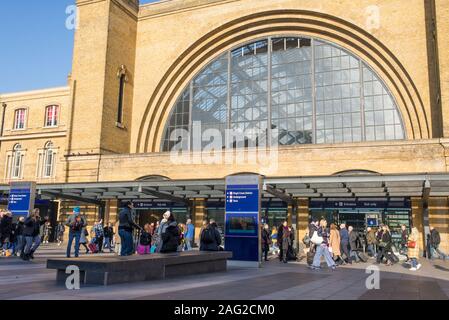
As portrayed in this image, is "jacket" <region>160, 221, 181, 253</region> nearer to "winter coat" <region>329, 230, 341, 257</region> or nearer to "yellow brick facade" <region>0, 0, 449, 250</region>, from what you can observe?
"winter coat" <region>329, 230, 341, 257</region>

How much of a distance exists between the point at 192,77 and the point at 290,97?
7697 millimetres

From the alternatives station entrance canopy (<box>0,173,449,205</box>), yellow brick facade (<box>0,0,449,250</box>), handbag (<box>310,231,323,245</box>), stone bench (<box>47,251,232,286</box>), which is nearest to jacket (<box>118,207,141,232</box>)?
stone bench (<box>47,251,232,286</box>)

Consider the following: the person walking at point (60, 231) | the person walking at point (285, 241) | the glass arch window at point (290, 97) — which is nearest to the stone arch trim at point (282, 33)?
the glass arch window at point (290, 97)

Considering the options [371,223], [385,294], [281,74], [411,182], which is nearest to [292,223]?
[371,223]

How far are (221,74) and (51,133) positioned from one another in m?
13.8

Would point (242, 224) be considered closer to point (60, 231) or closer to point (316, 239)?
point (316, 239)

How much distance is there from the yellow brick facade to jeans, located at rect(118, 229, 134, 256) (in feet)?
47.3

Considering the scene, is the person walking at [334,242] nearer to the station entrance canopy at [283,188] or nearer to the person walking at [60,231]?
the station entrance canopy at [283,188]

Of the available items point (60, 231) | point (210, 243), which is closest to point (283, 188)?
point (210, 243)

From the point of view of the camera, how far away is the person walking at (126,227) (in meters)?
10.2

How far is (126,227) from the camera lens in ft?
33.8

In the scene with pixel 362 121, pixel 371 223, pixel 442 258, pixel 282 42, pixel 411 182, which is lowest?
pixel 442 258
